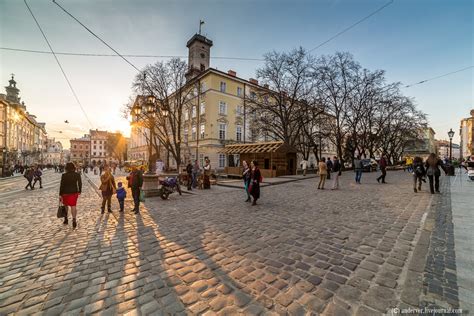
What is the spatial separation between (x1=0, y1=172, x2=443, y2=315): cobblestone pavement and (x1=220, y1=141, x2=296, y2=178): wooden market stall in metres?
14.1

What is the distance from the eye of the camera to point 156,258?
3.65 metres

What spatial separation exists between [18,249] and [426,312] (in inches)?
273

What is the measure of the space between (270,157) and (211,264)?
18254mm

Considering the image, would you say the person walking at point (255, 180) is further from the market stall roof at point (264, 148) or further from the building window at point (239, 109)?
the building window at point (239, 109)

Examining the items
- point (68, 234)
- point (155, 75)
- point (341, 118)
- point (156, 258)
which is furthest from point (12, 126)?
point (341, 118)

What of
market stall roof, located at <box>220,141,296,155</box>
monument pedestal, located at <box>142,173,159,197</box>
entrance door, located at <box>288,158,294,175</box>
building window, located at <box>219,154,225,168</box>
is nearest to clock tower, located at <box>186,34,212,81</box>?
building window, located at <box>219,154,225,168</box>

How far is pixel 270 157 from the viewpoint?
2109 centimetres

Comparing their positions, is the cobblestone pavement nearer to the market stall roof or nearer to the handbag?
the handbag

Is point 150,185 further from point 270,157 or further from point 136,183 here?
point 270,157

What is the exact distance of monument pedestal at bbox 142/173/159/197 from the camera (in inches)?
416

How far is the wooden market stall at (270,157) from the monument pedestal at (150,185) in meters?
11.8

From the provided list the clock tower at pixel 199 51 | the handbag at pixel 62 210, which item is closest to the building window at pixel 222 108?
the clock tower at pixel 199 51

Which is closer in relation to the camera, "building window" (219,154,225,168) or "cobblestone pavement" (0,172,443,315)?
"cobblestone pavement" (0,172,443,315)

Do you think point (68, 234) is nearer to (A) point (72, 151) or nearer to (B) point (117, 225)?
(B) point (117, 225)
